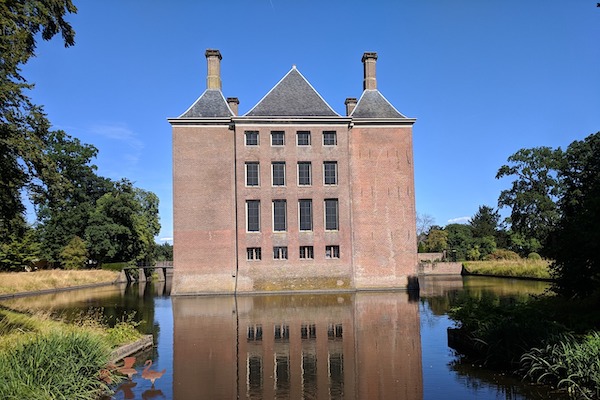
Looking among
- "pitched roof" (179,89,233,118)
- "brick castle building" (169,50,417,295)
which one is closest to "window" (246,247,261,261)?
"brick castle building" (169,50,417,295)

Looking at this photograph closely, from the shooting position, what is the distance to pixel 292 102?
30.3 metres

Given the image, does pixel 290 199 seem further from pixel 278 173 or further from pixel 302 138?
pixel 302 138

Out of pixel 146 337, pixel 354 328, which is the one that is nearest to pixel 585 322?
pixel 354 328

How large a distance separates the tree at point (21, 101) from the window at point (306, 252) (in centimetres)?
1768

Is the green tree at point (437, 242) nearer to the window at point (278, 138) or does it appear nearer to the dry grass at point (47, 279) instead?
the window at point (278, 138)

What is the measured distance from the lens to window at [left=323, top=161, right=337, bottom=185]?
29453mm

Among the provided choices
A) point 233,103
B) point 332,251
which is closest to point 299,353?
point 332,251

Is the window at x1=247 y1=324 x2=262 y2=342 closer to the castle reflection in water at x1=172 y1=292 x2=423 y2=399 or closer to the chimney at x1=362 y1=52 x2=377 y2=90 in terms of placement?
the castle reflection in water at x1=172 y1=292 x2=423 y2=399

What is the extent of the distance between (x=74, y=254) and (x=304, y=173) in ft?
88.8

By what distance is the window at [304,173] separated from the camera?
29453mm

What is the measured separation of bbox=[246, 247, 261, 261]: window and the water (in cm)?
868

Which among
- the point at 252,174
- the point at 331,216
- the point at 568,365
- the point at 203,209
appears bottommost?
the point at 568,365

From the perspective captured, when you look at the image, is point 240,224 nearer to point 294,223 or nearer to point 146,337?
point 294,223

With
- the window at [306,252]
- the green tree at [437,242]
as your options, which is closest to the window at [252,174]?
the window at [306,252]
